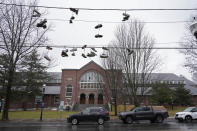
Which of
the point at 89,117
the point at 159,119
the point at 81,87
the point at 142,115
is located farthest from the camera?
the point at 81,87

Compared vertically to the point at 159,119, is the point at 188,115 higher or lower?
higher

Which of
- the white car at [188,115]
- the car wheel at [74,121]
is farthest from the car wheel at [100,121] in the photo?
the white car at [188,115]

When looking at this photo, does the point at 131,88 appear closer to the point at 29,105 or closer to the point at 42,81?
the point at 42,81

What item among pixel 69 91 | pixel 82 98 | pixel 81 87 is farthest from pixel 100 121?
pixel 82 98

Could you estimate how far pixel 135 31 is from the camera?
931 inches

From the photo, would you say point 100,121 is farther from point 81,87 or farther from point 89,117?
point 81,87

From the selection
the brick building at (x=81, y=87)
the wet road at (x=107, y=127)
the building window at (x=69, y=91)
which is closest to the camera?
the wet road at (x=107, y=127)

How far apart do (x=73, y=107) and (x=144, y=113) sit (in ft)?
97.3

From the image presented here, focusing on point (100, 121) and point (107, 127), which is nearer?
point (107, 127)

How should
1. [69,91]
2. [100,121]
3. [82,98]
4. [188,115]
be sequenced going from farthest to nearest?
[82,98]
[69,91]
[188,115]
[100,121]

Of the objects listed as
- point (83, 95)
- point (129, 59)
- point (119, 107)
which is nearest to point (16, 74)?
point (129, 59)

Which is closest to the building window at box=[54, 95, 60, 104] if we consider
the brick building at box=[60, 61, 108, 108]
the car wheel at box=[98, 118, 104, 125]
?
the brick building at box=[60, 61, 108, 108]

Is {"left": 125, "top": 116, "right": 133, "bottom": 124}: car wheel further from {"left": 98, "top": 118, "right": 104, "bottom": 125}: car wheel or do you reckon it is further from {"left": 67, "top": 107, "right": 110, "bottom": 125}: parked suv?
{"left": 98, "top": 118, "right": 104, "bottom": 125}: car wheel

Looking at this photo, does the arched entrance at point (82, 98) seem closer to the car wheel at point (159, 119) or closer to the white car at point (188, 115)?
the white car at point (188, 115)
